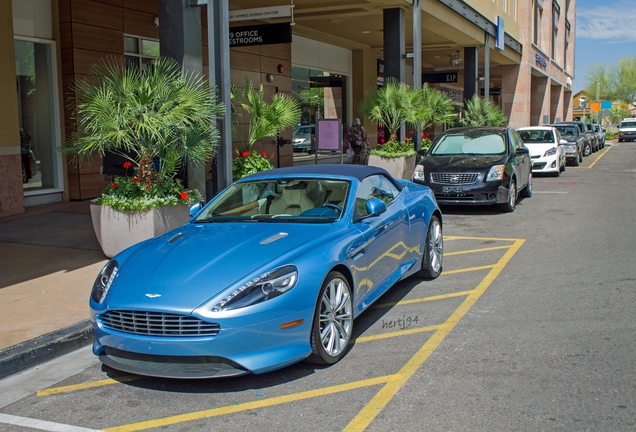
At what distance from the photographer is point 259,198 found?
634 cm

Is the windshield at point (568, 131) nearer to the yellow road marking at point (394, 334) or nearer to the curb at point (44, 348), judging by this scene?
the yellow road marking at point (394, 334)

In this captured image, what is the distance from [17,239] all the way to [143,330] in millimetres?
6373

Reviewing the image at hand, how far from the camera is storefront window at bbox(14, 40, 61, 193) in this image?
518 inches

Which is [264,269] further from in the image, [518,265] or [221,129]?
[221,129]

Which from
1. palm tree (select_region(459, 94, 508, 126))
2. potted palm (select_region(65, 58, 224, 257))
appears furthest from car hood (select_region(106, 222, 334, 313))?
palm tree (select_region(459, 94, 508, 126))

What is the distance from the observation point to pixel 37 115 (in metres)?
13.6

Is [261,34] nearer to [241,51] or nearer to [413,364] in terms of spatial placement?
[241,51]

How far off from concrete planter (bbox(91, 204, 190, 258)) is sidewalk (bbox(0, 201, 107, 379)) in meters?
0.31

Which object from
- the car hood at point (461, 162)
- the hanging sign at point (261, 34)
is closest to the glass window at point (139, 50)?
the hanging sign at point (261, 34)

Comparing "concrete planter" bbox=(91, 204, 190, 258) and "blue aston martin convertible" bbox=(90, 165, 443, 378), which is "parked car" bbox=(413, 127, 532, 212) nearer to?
"concrete planter" bbox=(91, 204, 190, 258)

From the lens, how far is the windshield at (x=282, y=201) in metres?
6.00

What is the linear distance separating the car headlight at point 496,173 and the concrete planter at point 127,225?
6.50m

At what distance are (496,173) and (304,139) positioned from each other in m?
13.0

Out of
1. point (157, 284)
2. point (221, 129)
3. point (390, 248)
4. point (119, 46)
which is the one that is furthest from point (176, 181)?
point (119, 46)
